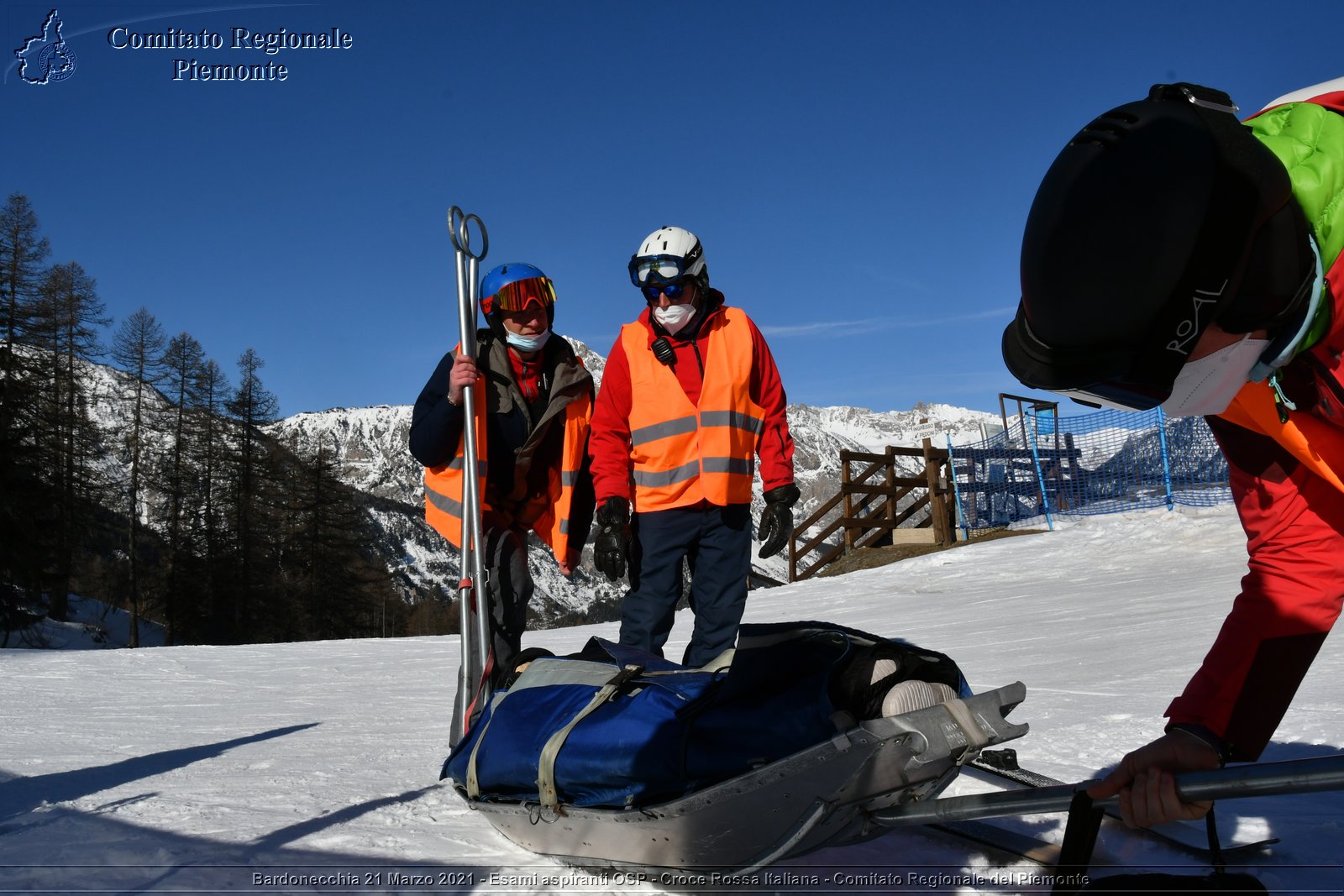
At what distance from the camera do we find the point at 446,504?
4.14m

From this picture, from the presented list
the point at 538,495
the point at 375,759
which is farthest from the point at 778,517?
the point at 375,759

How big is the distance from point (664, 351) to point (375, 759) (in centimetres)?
199

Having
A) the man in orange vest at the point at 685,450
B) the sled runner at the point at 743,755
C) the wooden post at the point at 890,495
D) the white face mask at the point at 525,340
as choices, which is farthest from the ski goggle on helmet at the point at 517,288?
the wooden post at the point at 890,495

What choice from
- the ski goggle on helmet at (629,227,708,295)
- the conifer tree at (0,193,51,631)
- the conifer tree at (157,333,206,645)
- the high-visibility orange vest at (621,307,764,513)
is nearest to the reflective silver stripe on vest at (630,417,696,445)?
the high-visibility orange vest at (621,307,764,513)

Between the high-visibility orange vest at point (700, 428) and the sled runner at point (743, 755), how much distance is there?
1.58m

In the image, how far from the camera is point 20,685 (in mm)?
6355

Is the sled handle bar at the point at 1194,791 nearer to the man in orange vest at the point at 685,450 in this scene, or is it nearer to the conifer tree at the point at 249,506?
the man in orange vest at the point at 685,450

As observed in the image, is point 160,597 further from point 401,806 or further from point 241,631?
point 401,806

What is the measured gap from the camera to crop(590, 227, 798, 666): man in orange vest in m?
3.82

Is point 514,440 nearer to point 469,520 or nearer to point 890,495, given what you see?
point 469,520

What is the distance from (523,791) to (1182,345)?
1.76m

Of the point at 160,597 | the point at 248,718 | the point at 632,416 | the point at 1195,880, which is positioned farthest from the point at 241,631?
the point at 1195,880

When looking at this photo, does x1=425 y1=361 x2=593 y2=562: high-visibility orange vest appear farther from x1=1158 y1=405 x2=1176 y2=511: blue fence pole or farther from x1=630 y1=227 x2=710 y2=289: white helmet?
x1=1158 y1=405 x2=1176 y2=511: blue fence pole

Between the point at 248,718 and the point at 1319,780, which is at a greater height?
the point at 1319,780
